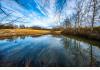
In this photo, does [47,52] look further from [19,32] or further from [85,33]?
[85,33]

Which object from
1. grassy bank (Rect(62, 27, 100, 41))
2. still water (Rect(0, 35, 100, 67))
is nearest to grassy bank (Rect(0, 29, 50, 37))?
still water (Rect(0, 35, 100, 67))

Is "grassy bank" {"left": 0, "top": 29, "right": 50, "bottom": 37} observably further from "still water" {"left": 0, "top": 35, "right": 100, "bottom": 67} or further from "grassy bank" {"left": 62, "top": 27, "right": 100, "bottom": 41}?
"grassy bank" {"left": 62, "top": 27, "right": 100, "bottom": 41}

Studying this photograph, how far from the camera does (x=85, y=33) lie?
263cm

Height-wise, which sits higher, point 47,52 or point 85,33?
point 85,33

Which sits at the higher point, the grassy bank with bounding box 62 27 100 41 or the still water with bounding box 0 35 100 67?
the grassy bank with bounding box 62 27 100 41

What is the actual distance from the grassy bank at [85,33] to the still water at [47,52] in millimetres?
84

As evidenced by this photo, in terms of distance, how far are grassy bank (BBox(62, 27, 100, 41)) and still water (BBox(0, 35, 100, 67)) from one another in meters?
0.08

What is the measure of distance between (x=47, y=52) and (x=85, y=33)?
549mm

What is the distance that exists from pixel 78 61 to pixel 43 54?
0.42 m

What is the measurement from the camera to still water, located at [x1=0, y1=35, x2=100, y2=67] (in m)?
2.43

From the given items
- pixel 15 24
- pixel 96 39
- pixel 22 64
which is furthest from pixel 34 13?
pixel 96 39

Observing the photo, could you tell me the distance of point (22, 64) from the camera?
7.93 feet

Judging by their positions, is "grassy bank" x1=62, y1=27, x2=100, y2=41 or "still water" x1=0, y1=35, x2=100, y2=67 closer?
"still water" x1=0, y1=35, x2=100, y2=67

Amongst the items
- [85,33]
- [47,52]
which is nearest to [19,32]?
[47,52]
